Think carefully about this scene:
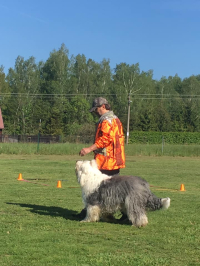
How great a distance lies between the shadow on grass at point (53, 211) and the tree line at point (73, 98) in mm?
56136

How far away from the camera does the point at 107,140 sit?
7375mm

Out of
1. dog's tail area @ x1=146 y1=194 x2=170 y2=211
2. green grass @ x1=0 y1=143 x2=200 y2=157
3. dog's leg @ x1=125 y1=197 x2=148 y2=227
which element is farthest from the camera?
green grass @ x1=0 y1=143 x2=200 y2=157

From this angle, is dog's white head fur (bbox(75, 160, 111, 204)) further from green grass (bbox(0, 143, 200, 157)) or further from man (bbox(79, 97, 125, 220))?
green grass (bbox(0, 143, 200, 157))

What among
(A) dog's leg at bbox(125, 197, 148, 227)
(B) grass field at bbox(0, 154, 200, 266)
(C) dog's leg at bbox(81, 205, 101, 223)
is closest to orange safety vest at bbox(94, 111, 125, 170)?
(C) dog's leg at bbox(81, 205, 101, 223)

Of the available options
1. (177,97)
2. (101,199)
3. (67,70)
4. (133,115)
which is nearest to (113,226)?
(101,199)

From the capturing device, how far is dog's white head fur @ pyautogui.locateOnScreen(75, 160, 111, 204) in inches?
281

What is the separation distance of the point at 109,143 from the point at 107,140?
0.10 m

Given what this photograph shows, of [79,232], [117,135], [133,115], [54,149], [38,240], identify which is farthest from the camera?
[133,115]

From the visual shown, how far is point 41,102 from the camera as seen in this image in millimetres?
69562

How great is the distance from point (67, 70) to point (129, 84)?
11.0m

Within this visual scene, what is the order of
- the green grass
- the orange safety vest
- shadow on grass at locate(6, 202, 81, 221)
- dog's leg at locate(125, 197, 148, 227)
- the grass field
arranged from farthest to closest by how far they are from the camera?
1. the green grass
2. shadow on grass at locate(6, 202, 81, 221)
3. the orange safety vest
4. dog's leg at locate(125, 197, 148, 227)
5. the grass field

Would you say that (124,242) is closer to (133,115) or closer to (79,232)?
(79,232)

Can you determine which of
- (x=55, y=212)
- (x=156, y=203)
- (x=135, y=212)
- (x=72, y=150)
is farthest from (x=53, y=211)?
(x=72, y=150)

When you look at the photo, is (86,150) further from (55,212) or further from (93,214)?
(55,212)
